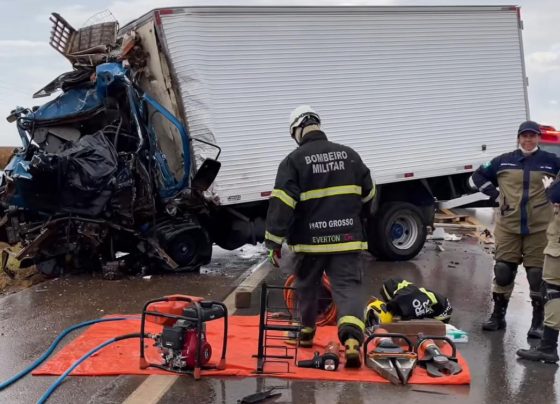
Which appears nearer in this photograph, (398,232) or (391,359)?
(391,359)

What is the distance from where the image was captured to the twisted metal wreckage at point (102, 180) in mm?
7719

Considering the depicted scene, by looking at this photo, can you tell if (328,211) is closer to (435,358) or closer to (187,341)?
(435,358)

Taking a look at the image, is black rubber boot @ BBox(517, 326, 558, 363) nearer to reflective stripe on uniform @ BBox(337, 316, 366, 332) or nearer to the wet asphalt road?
the wet asphalt road

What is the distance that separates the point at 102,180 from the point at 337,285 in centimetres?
381

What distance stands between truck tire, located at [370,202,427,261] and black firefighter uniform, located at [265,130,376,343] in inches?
178

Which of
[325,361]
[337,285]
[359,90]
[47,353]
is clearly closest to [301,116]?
[337,285]

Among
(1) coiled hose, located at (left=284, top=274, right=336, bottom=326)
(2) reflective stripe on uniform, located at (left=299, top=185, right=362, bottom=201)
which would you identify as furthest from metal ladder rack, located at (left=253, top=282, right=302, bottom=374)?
(2) reflective stripe on uniform, located at (left=299, top=185, right=362, bottom=201)

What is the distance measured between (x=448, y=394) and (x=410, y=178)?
5.63 metres

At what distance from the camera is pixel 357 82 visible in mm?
9328

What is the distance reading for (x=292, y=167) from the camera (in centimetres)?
496

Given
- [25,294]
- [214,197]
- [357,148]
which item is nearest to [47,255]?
[25,294]

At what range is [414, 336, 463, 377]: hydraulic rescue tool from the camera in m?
4.67

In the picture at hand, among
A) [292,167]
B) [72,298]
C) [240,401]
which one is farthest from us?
[72,298]

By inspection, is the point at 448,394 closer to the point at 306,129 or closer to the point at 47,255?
the point at 306,129
